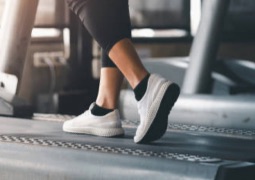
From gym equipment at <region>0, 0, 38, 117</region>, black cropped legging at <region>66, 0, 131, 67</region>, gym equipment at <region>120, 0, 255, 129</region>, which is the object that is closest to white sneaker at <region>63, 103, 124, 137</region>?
black cropped legging at <region>66, 0, 131, 67</region>

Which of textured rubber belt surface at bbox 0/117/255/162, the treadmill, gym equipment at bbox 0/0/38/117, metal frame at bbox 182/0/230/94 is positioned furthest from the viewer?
metal frame at bbox 182/0/230/94

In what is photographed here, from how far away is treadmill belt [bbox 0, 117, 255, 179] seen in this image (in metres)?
1.66

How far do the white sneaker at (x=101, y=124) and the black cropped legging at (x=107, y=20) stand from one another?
0.91 feet

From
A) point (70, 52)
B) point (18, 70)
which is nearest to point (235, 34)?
point (70, 52)

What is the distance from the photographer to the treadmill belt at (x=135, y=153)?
5.44 feet

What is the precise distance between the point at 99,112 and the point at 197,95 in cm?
125

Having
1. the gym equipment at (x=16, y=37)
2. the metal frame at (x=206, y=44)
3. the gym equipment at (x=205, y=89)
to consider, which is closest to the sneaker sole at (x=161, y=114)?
the gym equipment at (x=205, y=89)

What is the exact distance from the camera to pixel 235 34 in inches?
217

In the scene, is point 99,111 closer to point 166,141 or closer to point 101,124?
point 101,124

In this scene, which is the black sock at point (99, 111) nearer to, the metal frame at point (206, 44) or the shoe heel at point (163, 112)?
the shoe heel at point (163, 112)

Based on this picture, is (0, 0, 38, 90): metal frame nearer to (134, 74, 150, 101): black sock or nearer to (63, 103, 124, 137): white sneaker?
(63, 103, 124, 137): white sneaker

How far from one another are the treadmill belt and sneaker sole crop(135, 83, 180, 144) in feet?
0.12

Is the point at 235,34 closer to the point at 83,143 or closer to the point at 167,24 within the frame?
the point at 167,24

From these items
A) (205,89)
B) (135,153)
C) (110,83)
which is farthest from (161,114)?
(205,89)
